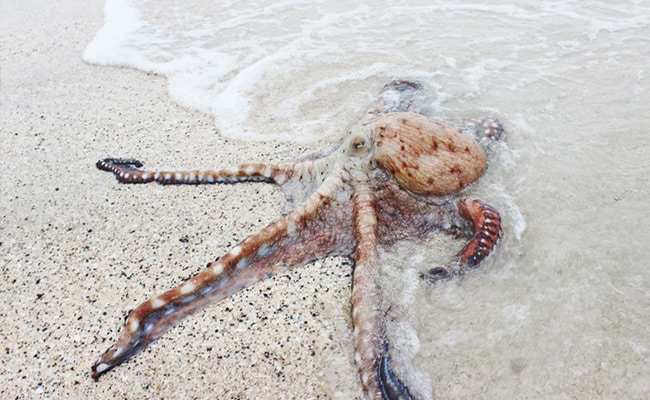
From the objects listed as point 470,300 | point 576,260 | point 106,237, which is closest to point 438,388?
point 470,300

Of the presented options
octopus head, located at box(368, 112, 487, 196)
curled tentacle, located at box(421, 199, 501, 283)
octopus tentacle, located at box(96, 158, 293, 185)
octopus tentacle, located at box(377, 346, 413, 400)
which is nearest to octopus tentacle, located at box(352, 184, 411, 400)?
octopus tentacle, located at box(377, 346, 413, 400)

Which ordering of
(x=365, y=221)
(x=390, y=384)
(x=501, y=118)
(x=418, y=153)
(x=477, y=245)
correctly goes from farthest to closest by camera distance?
(x=501, y=118)
(x=418, y=153)
(x=365, y=221)
(x=477, y=245)
(x=390, y=384)

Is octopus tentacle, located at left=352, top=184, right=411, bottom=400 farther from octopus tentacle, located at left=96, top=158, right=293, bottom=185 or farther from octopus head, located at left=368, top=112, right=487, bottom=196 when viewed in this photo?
octopus tentacle, located at left=96, top=158, right=293, bottom=185

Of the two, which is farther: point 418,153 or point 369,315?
point 418,153

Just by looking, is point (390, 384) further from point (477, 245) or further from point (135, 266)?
point (135, 266)

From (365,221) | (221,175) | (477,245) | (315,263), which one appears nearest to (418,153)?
(365,221)

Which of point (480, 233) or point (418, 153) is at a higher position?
point (418, 153)
